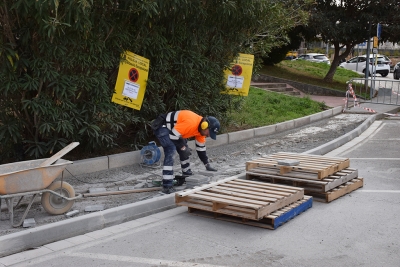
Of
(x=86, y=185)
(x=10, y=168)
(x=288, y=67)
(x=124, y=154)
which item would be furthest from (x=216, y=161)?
(x=288, y=67)

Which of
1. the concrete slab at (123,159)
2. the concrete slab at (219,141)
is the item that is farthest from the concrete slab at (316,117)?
the concrete slab at (123,159)

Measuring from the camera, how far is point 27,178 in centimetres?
573

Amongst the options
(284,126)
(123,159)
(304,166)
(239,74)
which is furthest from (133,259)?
(284,126)

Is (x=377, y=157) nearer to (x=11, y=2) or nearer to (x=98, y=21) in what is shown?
(x=98, y=21)

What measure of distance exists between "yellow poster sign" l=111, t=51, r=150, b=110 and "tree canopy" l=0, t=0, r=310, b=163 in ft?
0.55

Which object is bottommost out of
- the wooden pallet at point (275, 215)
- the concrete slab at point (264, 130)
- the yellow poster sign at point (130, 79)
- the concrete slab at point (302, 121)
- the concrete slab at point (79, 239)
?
the concrete slab at point (79, 239)

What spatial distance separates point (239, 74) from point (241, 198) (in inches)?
227

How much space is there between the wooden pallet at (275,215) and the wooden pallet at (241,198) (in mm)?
74

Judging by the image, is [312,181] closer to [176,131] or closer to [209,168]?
[209,168]

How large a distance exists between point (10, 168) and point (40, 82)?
73.3 inches

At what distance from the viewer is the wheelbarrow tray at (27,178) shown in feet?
18.3

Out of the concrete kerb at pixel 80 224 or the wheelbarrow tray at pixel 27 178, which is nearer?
the concrete kerb at pixel 80 224

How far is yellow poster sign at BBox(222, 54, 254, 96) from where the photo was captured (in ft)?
37.6

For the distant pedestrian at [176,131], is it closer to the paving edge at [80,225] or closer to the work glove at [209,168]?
the paving edge at [80,225]
